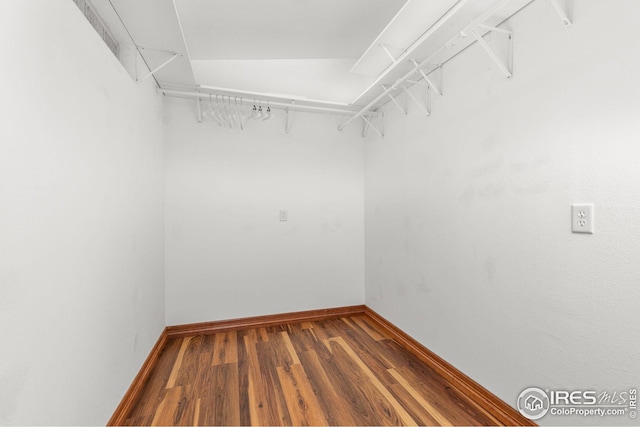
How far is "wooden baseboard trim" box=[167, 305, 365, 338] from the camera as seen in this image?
2557 mm

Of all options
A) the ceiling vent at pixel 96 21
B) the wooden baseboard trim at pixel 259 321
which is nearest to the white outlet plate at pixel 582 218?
the wooden baseboard trim at pixel 259 321

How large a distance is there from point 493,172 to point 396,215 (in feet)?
3.26

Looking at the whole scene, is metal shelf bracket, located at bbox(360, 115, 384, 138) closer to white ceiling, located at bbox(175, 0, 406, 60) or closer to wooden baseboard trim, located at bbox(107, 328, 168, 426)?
white ceiling, located at bbox(175, 0, 406, 60)

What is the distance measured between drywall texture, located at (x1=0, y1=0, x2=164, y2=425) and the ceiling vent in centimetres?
19

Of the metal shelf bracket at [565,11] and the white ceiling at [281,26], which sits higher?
the white ceiling at [281,26]

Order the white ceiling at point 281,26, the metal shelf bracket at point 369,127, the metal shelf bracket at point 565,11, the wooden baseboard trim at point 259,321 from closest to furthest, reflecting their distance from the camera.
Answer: the metal shelf bracket at point 565,11, the white ceiling at point 281,26, the wooden baseboard trim at point 259,321, the metal shelf bracket at point 369,127

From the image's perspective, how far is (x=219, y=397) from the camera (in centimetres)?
172

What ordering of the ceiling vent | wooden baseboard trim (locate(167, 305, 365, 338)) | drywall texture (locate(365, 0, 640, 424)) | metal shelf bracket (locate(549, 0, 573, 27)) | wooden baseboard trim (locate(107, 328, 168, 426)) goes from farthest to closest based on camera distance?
wooden baseboard trim (locate(167, 305, 365, 338)) → wooden baseboard trim (locate(107, 328, 168, 426)) → the ceiling vent → metal shelf bracket (locate(549, 0, 573, 27)) → drywall texture (locate(365, 0, 640, 424))

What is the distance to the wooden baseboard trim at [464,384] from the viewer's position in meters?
1.48

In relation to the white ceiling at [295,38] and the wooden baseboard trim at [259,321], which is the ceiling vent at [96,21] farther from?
the wooden baseboard trim at [259,321]

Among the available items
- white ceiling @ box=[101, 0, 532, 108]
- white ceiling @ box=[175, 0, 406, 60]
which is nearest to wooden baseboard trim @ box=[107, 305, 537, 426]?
white ceiling @ box=[101, 0, 532, 108]

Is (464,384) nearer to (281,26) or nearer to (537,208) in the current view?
(537,208)

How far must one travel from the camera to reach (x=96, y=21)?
57.1 inches

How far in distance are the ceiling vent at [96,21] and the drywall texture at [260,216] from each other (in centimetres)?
89
